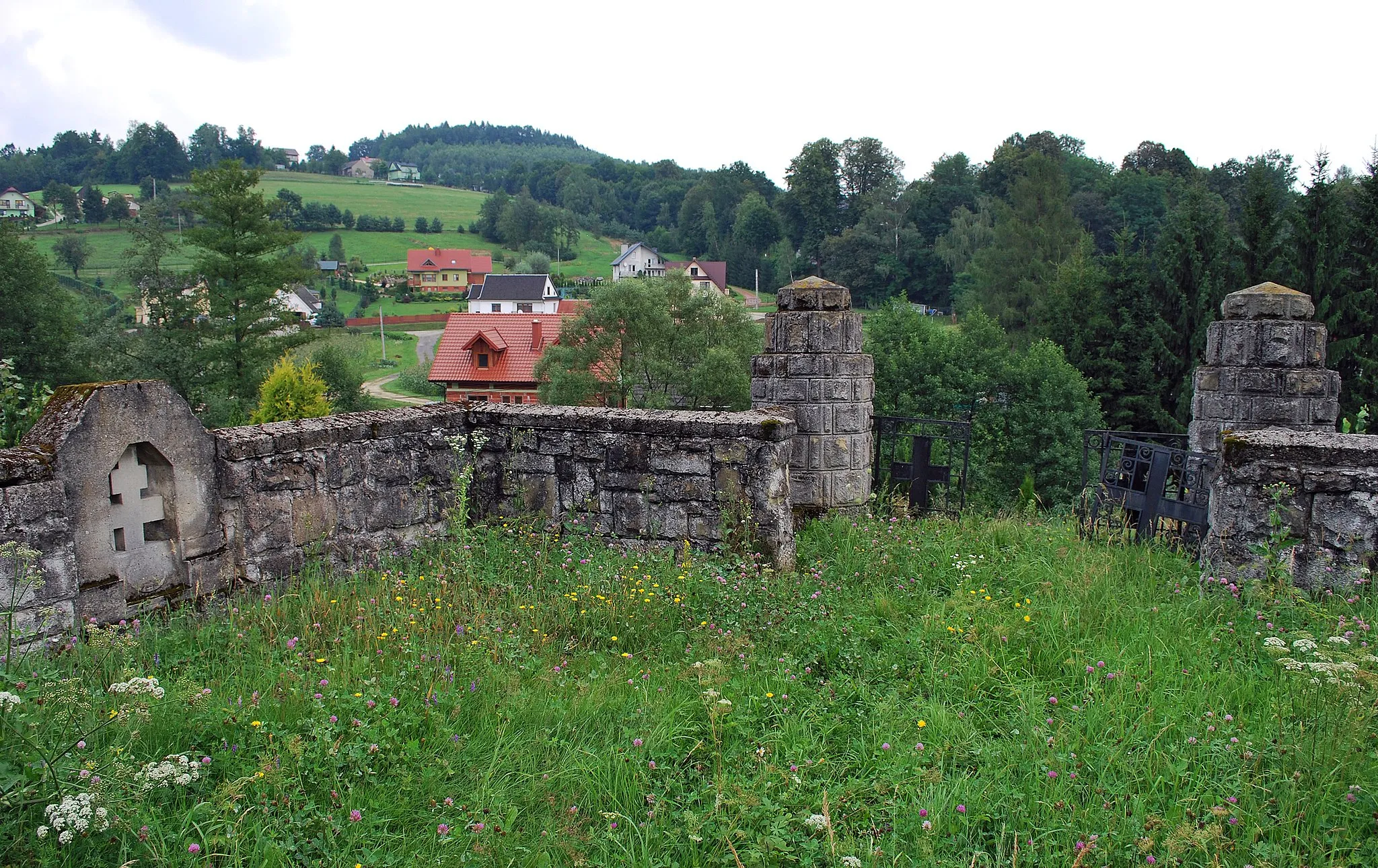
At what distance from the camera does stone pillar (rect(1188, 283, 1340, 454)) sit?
7.34 m

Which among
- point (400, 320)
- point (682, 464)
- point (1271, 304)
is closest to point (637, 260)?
point (400, 320)

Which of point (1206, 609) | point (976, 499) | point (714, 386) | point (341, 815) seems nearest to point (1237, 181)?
point (714, 386)

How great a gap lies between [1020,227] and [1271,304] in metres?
38.0

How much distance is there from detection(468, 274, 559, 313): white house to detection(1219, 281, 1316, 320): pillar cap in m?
61.3

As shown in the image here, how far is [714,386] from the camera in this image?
28.5 meters

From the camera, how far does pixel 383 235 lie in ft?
313

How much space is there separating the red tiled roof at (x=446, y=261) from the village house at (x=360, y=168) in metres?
69.1

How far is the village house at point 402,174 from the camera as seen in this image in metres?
153

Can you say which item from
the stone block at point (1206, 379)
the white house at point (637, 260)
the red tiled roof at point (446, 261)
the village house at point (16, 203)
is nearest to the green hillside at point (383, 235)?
the white house at point (637, 260)

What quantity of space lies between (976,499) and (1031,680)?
22.6 ft

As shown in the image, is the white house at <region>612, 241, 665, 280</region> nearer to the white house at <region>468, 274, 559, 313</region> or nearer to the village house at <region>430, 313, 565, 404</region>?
the white house at <region>468, 274, 559, 313</region>

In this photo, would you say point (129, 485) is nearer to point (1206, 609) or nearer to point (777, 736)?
point (777, 736)

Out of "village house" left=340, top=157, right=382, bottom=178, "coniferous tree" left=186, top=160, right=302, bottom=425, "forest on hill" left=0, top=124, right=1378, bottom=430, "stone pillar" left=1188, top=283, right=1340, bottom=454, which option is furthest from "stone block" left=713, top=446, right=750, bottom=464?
"village house" left=340, top=157, right=382, bottom=178

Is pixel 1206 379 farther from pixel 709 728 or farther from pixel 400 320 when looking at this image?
pixel 400 320
